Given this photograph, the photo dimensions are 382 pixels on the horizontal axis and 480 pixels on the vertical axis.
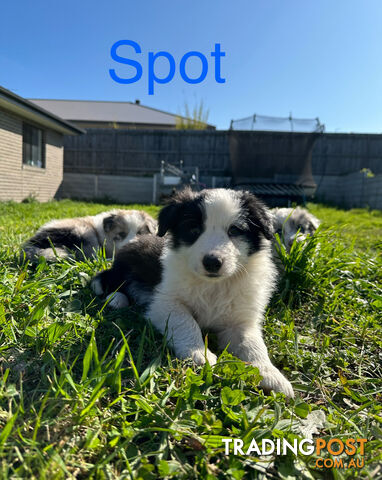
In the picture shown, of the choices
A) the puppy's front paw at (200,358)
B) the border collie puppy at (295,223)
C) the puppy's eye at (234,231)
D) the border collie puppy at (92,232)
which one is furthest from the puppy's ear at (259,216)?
the border collie puppy at (92,232)

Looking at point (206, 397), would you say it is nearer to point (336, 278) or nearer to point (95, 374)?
point (95, 374)

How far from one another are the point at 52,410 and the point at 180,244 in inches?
48.6

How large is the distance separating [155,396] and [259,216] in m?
1.34

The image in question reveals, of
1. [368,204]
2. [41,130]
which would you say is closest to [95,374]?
[368,204]

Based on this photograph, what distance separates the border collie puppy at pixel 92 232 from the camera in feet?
12.6

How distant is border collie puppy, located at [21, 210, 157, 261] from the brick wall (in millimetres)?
8474

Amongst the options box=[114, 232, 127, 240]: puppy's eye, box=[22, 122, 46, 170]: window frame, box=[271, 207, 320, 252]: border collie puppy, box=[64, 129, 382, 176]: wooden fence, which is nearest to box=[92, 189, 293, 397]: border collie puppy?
box=[271, 207, 320, 252]: border collie puppy

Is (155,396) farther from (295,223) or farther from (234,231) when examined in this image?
(295,223)

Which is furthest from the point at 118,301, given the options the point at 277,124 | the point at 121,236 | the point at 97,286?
the point at 277,124

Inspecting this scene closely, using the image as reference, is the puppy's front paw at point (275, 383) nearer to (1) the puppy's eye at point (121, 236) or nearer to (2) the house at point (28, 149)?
(1) the puppy's eye at point (121, 236)

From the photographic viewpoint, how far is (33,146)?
45.0ft

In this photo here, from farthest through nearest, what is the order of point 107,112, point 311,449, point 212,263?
1. point 107,112
2. point 212,263
3. point 311,449

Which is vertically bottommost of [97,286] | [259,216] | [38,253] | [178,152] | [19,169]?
[97,286]

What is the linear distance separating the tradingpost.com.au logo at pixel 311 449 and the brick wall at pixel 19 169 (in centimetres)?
1244
